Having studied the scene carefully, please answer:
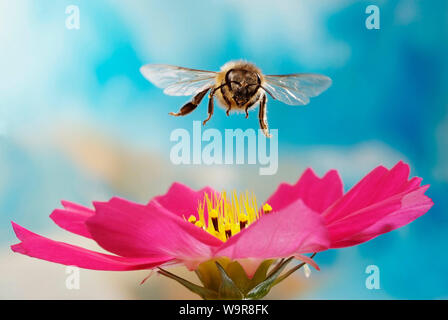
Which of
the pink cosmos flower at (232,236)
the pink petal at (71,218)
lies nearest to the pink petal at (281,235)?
the pink cosmos flower at (232,236)

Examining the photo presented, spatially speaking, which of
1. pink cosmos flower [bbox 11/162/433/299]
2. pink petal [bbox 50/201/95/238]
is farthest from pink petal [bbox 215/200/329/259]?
pink petal [bbox 50/201/95/238]

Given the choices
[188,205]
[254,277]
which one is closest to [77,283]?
[188,205]

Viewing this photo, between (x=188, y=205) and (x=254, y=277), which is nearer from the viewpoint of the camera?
(x=254, y=277)

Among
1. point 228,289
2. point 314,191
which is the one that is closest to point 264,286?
point 228,289

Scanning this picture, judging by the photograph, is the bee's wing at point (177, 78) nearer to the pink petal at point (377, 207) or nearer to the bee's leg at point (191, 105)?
the bee's leg at point (191, 105)

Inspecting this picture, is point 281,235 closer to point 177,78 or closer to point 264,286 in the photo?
point 264,286

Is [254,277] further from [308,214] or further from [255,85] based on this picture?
[255,85]
